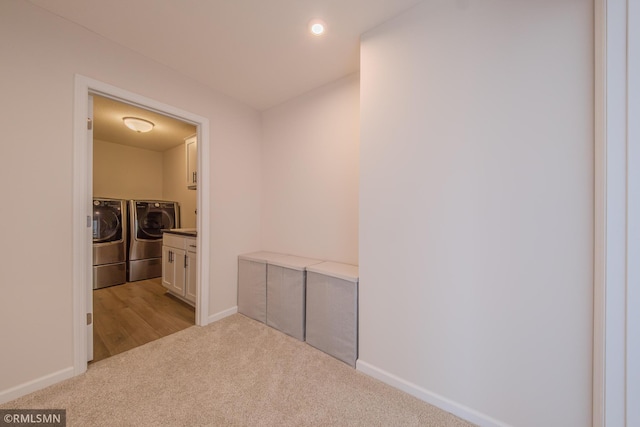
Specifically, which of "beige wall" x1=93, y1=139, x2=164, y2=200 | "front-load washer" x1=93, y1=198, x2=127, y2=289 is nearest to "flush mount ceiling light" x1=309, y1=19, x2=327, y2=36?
"front-load washer" x1=93, y1=198, x2=127, y2=289

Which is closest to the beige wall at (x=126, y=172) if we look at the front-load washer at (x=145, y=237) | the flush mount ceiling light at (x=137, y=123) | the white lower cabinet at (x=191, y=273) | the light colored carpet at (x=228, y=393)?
the front-load washer at (x=145, y=237)

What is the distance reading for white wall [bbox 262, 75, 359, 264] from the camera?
2.22 metres

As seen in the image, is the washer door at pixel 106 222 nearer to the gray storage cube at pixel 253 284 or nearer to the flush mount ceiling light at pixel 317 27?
the gray storage cube at pixel 253 284

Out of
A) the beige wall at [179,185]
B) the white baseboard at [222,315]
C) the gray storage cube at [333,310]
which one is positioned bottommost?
the white baseboard at [222,315]

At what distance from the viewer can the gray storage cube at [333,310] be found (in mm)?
1775

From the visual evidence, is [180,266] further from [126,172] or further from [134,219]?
[126,172]

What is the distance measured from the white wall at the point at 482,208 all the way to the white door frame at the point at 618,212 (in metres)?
0.06

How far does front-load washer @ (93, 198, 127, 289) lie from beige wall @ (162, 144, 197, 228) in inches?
36.5

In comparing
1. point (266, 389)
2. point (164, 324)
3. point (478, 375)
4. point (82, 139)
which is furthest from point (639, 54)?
point (164, 324)

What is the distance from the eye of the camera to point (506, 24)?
121 centimetres

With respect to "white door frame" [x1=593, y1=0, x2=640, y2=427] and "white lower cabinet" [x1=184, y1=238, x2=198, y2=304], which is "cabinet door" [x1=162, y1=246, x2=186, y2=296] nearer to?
"white lower cabinet" [x1=184, y1=238, x2=198, y2=304]

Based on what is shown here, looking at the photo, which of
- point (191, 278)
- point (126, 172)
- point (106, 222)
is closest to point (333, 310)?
point (191, 278)

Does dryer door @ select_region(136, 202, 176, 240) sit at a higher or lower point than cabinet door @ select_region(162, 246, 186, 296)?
higher

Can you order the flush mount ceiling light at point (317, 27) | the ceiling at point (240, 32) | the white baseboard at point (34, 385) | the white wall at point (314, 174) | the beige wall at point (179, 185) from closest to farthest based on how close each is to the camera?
the white baseboard at point (34, 385) < the ceiling at point (240, 32) < the flush mount ceiling light at point (317, 27) < the white wall at point (314, 174) < the beige wall at point (179, 185)
